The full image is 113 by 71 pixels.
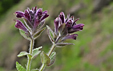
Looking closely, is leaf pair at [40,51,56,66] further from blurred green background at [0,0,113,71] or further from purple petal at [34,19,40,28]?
blurred green background at [0,0,113,71]

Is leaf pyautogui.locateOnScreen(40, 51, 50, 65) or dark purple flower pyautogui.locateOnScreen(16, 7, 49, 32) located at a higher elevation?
dark purple flower pyautogui.locateOnScreen(16, 7, 49, 32)

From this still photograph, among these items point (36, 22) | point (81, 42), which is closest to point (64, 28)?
point (36, 22)

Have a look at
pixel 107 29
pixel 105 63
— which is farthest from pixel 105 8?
pixel 105 63

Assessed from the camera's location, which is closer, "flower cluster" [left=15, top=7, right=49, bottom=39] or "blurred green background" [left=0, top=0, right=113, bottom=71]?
"flower cluster" [left=15, top=7, right=49, bottom=39]

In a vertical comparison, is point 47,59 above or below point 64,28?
below

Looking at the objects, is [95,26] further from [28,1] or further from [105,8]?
[28,1]

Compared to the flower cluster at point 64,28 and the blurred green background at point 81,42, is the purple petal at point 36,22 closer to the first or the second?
the flower cluster at point 64,28

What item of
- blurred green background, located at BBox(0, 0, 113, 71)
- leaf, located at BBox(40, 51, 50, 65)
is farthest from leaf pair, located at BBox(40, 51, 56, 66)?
blurred green background, located at BBox(0, 0, 113, 71)

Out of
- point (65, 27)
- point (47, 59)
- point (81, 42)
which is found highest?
point (65, 27)

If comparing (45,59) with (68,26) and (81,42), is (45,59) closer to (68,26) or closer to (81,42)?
(68,26)

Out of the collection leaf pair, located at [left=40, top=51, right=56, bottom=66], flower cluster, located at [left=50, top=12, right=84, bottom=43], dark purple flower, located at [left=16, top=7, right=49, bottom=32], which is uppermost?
dark purple flower, located at [left=16, top=7, right=49, bottom=32]
